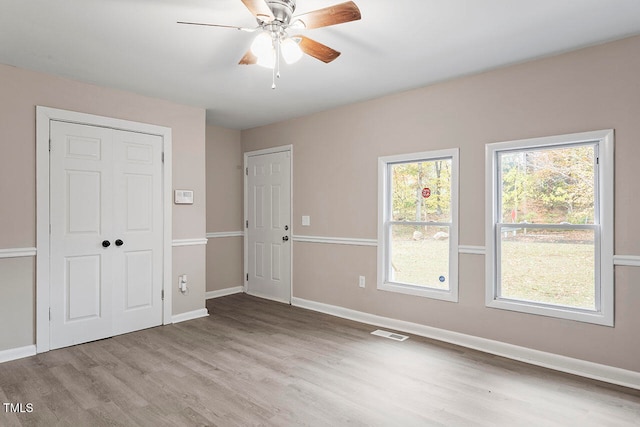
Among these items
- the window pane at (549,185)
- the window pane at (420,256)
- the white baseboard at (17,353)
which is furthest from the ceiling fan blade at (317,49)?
the white baseboard at (17,353)

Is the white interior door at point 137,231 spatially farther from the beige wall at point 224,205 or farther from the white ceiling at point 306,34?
the beige wall at point 224,205

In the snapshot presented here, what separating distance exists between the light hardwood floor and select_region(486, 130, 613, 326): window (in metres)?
0.59

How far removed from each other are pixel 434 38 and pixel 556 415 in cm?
267

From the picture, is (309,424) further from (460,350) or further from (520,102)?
(520,102)

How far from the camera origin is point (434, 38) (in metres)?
2.78

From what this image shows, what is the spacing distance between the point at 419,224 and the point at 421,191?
1.14ft

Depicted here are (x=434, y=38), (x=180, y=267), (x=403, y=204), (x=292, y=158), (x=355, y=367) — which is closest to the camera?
(x=434, y=38)

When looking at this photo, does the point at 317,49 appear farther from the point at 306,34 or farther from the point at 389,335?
the point at 389,335

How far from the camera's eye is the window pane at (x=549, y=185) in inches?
118

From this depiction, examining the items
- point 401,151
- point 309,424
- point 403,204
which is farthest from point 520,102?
point 309,424

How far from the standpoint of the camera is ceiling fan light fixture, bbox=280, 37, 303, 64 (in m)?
2.34

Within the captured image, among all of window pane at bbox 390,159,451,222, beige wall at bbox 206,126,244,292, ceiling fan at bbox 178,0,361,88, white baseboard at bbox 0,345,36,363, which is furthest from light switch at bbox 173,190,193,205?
window pane at bbox 390,159,451,222

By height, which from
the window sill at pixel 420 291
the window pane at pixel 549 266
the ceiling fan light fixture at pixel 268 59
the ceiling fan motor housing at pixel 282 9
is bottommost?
the window sill at pixel 420 291

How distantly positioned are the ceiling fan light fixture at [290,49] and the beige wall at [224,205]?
3.42m
